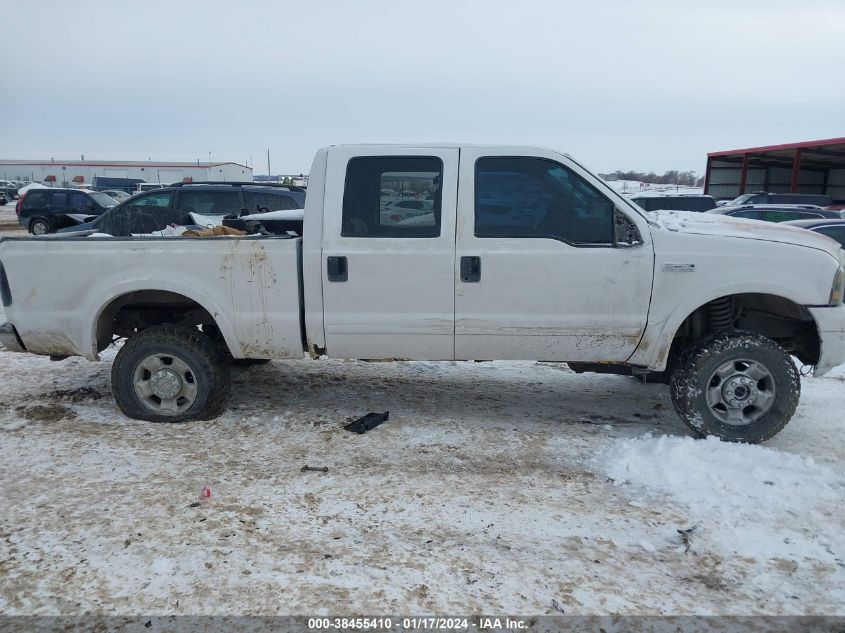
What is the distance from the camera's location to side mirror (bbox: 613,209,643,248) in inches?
175

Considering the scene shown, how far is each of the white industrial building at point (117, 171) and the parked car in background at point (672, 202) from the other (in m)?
59.4

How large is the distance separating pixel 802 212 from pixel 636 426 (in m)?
14.6

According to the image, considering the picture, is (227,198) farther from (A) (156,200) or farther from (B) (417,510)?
(B) (417,510)

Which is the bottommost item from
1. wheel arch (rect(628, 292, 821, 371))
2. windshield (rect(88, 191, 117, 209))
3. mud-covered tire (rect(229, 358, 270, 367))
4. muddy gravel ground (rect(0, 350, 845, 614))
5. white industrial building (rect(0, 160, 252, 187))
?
muddy gravel ground (rect(0, 350, 845, 614))

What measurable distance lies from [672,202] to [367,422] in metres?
15.5

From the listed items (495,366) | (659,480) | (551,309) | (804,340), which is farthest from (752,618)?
(495,366)

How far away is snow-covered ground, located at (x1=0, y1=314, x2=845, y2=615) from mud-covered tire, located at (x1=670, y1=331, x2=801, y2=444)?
0.60 ft

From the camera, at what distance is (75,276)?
15.6 ft

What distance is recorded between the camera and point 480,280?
4.51 metres

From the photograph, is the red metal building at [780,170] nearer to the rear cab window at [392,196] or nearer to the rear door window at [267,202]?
the rear door window at [267,202]

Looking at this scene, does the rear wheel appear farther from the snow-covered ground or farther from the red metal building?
the red metal building

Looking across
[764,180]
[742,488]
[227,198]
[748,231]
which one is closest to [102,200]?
[227,198]

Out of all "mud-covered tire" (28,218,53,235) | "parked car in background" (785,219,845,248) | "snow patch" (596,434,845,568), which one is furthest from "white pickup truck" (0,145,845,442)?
"mud-covered tire" (28,218,53,235)

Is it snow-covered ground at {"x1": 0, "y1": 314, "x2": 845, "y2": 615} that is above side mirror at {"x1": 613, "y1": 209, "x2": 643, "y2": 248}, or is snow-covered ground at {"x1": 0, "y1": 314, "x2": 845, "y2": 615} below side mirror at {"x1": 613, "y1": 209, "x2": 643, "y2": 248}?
below
